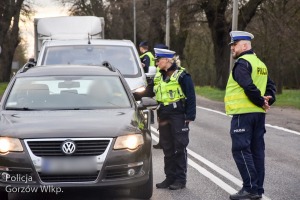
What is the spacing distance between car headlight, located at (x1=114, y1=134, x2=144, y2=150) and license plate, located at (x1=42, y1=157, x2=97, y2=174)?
32 centimetres

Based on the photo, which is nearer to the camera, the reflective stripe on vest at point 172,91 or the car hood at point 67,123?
the car hood at point 67,123

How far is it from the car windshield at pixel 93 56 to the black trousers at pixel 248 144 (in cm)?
479

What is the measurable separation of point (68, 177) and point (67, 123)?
58cm

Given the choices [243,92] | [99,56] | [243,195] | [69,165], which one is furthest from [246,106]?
[99,56]

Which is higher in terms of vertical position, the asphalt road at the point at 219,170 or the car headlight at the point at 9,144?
the car headlight at the point at 9,144

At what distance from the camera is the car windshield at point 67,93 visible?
687cm

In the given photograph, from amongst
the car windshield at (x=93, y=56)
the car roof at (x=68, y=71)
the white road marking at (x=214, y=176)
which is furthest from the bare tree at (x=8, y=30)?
the car roof at (x=68, y=71)

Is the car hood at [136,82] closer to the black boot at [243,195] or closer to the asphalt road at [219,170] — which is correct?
the asphalt road at [219,170]

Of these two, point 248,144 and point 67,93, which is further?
point 67,93

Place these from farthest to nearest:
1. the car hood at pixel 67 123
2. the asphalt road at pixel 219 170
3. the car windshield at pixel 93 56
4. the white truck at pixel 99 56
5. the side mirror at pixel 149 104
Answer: the car windshield at pixel 93 56 < the white truck at pixel 99 56 < the side mirror at pixel 149 104 < the asphalt road at pixel 219 170 < the car hood at pixel 67 123

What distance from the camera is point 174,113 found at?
7.22m

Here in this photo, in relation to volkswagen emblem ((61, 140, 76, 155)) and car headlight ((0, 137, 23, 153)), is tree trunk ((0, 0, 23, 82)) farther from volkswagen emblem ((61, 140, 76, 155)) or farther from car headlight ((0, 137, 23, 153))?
volkswagen emblem ((61, 140, 76, 155))

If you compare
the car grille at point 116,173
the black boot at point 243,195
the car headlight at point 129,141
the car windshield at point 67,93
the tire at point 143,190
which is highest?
the car windshield at point 67,93

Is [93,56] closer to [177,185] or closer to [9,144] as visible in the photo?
[177,185]
